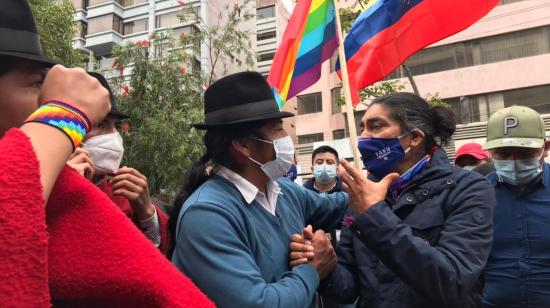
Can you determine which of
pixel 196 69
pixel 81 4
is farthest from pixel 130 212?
pixel 81 4

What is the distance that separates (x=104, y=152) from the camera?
2426 mm

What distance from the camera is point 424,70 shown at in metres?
21.9

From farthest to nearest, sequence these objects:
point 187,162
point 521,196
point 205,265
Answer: point 187,162
point 521,196
point 205,265

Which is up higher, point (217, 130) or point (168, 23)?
point (168, 23)

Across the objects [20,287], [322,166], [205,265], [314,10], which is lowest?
[205,265]

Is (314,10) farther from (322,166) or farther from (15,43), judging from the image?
(15,43)

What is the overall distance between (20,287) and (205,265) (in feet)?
2.93

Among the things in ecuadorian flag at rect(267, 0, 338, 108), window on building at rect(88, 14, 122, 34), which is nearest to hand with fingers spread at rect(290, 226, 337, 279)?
ecuadorian flag at rect(267, 0, 338, 108)

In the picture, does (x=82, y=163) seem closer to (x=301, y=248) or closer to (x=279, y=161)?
(x=279, y=161)

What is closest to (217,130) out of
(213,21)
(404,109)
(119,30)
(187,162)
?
(404,109)

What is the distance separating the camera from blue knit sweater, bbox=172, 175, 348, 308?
5.16 feet

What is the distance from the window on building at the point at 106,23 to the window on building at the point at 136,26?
0.36 metres

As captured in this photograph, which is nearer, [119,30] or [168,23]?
[168,23]

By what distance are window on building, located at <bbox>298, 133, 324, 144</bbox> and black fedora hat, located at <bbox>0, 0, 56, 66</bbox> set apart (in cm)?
2580
